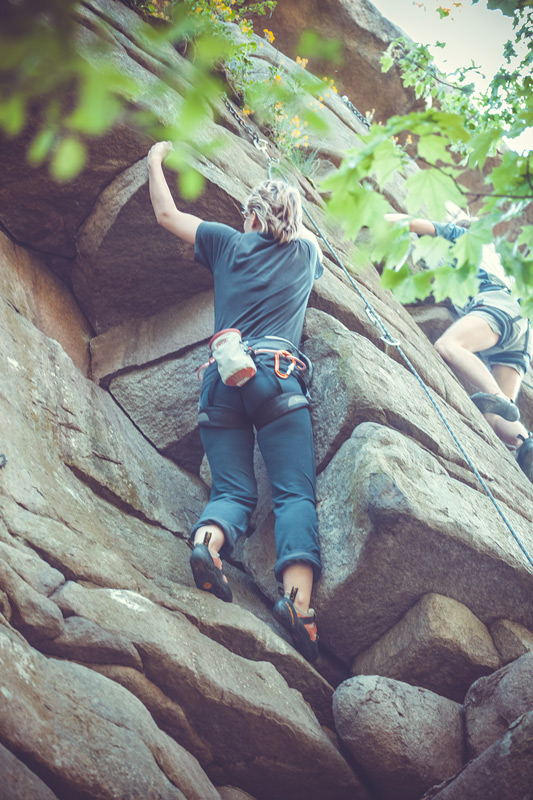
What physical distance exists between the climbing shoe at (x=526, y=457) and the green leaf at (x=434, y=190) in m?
4.42

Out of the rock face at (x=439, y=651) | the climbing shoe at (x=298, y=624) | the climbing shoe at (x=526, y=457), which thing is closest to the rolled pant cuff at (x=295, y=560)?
the climbing shoe at (x=298, y=624)

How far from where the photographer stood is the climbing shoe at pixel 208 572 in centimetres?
323

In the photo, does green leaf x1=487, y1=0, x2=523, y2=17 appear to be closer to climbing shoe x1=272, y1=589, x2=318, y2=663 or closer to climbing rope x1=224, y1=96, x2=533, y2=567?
climbing rope x1=224, y1=96, x2=533, y2=567

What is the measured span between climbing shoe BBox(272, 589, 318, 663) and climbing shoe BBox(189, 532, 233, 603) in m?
0.28

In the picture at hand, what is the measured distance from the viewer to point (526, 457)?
590 cm

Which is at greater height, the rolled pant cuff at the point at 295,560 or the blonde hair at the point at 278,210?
the blonde hair at the point at 278,210

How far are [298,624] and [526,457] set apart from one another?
3418mm

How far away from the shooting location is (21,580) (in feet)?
8.41

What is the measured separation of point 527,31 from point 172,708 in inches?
160

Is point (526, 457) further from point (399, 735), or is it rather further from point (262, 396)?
point (399, 735)

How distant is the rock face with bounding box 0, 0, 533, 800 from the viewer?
2.41 meters

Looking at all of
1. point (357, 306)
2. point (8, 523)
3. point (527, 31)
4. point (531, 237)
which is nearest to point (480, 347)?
point (357, 306)

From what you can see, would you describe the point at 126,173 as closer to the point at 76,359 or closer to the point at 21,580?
the point at 76,359

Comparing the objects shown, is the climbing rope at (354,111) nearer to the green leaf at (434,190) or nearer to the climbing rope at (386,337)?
the climbing rope at (386,337)
